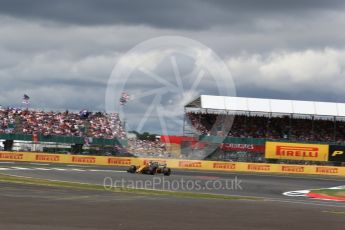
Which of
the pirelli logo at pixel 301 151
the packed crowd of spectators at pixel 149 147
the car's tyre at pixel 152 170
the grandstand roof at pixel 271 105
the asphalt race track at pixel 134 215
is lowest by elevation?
the asphalt race track at pixel 134 215

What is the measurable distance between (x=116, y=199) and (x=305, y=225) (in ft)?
27.2

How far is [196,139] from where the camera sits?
62688mm

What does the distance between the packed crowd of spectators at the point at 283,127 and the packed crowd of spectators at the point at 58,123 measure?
15.1m

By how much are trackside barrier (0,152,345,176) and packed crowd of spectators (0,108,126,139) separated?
2.76 metres

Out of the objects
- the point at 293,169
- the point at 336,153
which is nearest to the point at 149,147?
the point at 293,169

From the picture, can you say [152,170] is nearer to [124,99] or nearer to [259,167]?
[124,99]

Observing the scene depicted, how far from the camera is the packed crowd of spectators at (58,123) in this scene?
60531 millimetres

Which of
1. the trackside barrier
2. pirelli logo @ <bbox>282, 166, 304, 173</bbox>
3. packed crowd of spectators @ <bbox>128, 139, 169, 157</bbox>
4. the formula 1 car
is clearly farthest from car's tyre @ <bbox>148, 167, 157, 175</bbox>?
pirelli logo @ <bbox>282, 166, 304, 173</bbox>

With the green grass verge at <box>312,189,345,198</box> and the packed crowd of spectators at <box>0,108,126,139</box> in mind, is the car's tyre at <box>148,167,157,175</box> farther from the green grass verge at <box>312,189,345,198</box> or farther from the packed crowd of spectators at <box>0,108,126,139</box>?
the packed crowd of spectators at <box>0,108,126,139</box>

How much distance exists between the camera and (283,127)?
76.8m

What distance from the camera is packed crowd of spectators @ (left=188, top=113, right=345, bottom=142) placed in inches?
2963

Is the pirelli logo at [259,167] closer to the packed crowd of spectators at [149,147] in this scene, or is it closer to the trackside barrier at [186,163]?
the trackside barrier at [186,163]

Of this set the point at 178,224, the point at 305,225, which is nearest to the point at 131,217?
the point at 178,224

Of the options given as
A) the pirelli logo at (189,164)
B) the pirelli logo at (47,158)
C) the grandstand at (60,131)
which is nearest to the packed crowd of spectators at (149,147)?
the pirelli logo at (189,164)
